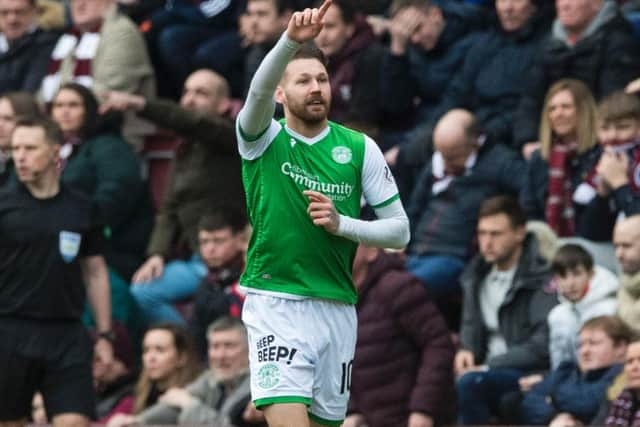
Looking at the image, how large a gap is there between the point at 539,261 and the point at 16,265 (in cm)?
350

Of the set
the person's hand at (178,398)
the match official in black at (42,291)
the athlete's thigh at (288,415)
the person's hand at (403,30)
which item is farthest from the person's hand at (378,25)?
the athlete's thigh at (288,415)

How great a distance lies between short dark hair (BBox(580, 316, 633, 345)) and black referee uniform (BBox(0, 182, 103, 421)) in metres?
3.06

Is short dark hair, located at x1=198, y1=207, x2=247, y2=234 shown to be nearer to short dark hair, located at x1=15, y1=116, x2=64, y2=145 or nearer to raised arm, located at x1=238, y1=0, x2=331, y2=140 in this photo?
short dark hair, located at x1=15, y1=116, x2=64, y2=145

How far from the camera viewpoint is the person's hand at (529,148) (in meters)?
12.9

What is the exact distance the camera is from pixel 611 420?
10.6m

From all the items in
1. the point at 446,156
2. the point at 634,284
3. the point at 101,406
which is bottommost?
the point at 101,406

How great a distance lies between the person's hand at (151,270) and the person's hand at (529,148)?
9.79 feet

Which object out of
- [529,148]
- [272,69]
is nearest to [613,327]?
[529,148]

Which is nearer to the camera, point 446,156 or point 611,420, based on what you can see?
point 611,420

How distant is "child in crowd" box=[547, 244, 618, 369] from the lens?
11.5 metres

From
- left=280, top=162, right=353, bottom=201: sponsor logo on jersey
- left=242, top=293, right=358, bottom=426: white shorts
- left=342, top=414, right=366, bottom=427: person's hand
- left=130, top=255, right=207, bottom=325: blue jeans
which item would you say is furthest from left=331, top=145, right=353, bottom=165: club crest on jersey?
left=130, top=255, right=207, bottom=325: blue jeans

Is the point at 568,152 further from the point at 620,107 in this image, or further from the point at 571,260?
the point at 571,260

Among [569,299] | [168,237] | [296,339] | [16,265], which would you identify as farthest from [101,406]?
[296,339]

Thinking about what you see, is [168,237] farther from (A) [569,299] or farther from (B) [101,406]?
(A) [569,299]
